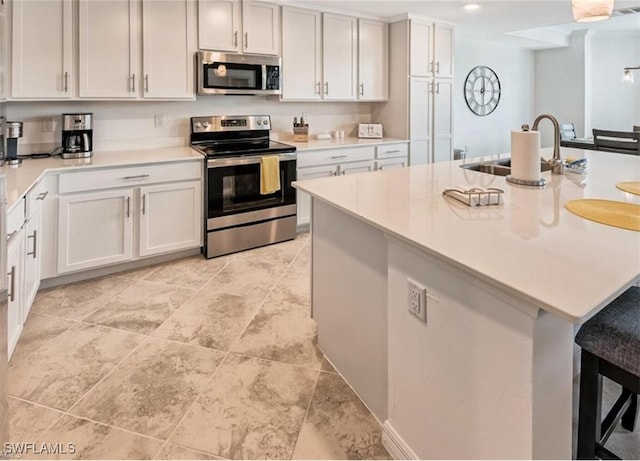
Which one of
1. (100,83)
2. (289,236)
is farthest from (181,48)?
(289,236)

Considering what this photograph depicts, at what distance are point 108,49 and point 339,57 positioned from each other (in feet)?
7.69

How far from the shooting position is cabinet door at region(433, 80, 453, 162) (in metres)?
5.12

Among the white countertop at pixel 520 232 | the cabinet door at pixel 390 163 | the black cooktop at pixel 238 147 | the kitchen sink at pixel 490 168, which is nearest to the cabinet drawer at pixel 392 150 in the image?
the cabinet door at pixel 390 163

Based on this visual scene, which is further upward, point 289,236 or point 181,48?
point 181,48

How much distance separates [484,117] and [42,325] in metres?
6.55

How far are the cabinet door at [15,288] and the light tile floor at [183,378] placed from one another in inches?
7.1

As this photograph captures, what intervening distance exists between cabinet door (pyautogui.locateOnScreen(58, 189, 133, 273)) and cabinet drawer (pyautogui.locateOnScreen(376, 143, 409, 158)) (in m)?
2.64

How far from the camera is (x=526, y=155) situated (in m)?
1.94

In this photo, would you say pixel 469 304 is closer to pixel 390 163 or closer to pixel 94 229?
pixel 94 229

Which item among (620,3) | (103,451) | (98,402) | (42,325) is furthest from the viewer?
(620,3)

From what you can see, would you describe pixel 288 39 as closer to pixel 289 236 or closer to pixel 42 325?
pixel 289 236

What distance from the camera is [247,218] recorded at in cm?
383

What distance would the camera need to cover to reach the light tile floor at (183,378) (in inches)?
64.8

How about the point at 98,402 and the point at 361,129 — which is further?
the point at 361,129
